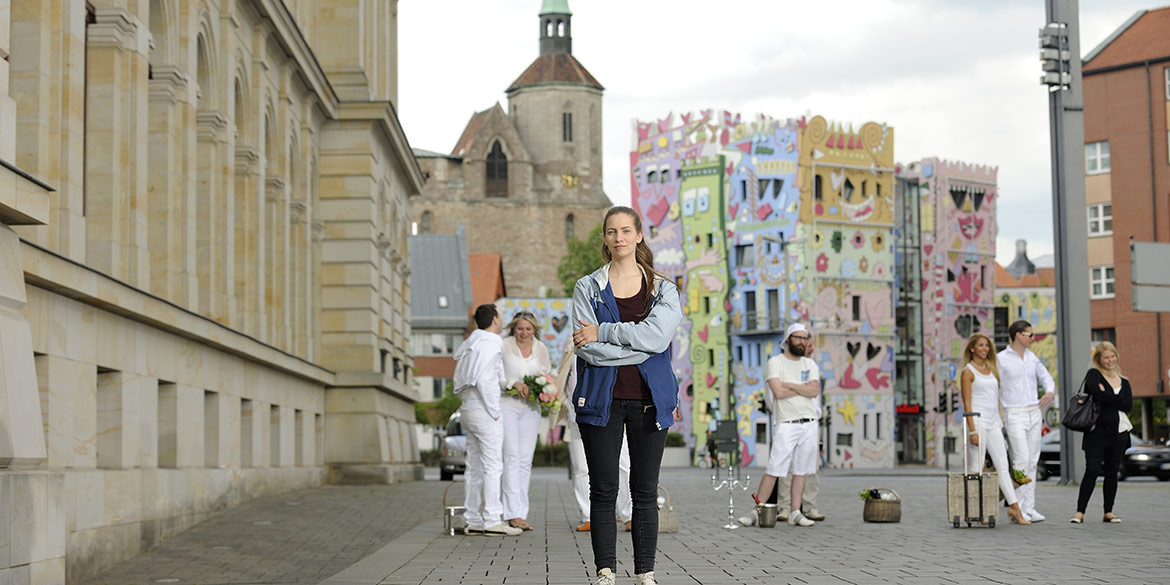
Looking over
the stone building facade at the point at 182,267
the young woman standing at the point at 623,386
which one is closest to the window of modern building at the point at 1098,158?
the stone building facade at the point at 182,267

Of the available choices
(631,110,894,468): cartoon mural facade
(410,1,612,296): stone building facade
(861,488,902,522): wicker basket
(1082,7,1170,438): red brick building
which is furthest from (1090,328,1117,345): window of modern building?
(410,1,612,296): stone building facade

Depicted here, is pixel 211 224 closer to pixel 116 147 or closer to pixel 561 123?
pixel 116 147

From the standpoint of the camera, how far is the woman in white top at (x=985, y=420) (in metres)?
15.5

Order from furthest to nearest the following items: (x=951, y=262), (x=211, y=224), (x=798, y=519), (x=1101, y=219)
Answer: (x=951, y=262)
(x=1101, y=219)
(x=211, y=224)
(x=798, y=519)

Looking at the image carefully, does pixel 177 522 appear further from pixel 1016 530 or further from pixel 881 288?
pixel 881 288

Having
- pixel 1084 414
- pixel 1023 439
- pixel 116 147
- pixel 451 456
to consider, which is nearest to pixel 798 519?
pixel 1023 439

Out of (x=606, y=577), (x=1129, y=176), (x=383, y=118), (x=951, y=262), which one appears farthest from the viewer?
(x=951, y=262)

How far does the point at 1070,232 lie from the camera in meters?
26.0

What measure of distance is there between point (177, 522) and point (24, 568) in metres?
7.31

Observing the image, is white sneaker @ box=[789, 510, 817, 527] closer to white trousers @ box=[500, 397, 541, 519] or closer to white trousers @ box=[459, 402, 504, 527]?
white trousers @ box=[500, 397, 541, 519]

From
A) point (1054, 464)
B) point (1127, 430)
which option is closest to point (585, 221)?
point (1054, 464)

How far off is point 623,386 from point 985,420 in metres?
8.79

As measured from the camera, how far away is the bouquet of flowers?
1485cm

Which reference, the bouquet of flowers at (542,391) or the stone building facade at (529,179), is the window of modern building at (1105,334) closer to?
the bouquet of flowers at (542,391)
